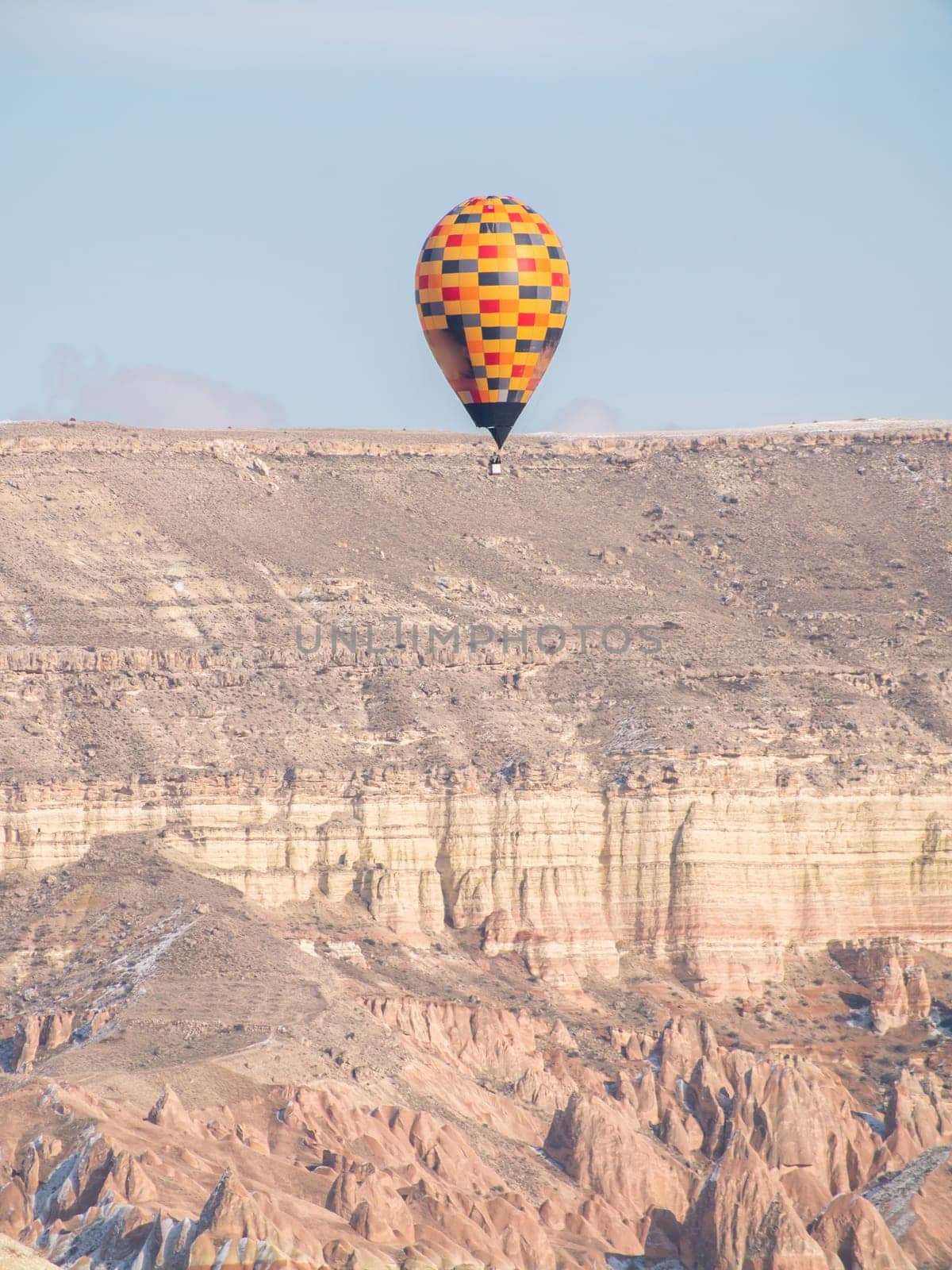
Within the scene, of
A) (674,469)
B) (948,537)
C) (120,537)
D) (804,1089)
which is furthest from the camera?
(674,469)

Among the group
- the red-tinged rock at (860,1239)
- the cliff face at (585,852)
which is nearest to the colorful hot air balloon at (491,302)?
the red-tinged rock at (860,1239)

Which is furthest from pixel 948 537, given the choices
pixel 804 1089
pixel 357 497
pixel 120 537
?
pixel 804 1089

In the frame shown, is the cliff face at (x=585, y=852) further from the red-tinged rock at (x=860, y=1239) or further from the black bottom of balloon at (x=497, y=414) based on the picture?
the black bottom of balloon at (x=497, y=414)

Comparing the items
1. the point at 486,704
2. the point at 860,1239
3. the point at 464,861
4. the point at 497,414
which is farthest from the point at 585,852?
the point at 860,1239

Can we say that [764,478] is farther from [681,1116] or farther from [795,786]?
[681,1116]

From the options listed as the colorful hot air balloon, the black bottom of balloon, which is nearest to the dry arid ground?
the black bottom of balloon
